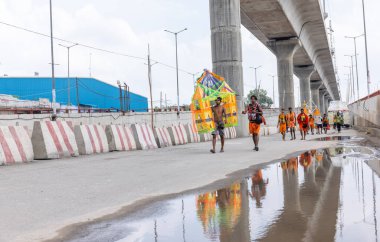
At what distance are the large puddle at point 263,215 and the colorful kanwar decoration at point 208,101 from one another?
→ 9791 mm

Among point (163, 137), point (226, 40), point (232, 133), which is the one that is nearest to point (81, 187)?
point (163, 137)

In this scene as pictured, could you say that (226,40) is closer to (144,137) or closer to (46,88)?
(144,137)

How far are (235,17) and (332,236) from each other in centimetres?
2407

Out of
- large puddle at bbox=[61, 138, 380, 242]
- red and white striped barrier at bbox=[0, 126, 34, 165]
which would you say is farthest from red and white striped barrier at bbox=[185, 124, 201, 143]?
large puddle at bbox=[61, 138, 380, 242]

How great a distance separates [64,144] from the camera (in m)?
13.9

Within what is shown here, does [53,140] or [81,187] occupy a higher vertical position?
[53,140]

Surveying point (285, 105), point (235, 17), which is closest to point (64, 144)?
point (235, 17)

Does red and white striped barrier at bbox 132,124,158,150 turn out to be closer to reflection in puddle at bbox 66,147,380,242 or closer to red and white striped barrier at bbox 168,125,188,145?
red and white striped barrier at bbox 168,125,188,145

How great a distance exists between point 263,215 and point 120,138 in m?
11.8

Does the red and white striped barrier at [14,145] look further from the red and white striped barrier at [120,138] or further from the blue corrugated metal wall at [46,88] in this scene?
the blue corrugated metal wall at [46,88]

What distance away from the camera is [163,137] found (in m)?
Answer: 18.7

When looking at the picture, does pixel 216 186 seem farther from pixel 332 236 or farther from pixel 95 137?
pixel 95 137

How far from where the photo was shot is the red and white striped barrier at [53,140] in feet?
42.9

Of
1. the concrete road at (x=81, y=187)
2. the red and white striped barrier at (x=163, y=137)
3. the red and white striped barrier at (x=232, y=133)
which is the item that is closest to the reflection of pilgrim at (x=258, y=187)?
the concrete road at (x=81, y=187)
